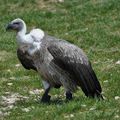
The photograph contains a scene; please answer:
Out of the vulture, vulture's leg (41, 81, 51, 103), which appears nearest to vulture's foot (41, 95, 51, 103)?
vulture's leg (41, 81, 51, 103)

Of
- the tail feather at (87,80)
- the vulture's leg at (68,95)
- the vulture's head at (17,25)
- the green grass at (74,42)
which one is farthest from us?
the vulture's head at (17,25)

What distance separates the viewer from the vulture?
12.5m

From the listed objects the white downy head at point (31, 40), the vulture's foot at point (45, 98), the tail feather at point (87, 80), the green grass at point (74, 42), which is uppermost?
the white downy head at point (31, 40)

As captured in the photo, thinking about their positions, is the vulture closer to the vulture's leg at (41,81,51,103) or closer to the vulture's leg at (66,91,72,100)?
the vulture's leg at (66,91,72,100)

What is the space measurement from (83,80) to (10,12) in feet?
42.4

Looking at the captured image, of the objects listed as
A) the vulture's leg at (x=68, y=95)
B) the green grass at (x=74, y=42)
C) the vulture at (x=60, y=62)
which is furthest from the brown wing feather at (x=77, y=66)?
the vulture's leg at (x=68, y=95)

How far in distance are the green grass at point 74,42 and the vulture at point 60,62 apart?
0.33m

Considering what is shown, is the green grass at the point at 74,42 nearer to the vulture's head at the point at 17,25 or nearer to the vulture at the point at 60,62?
the vulture at the point at 60,62

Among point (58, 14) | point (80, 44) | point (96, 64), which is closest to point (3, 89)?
point (96, 64)

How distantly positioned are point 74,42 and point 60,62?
26.3ft

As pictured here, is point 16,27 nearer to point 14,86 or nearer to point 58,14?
point 14,86

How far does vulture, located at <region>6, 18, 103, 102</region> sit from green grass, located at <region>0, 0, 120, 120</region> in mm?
326

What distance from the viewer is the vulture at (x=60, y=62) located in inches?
491

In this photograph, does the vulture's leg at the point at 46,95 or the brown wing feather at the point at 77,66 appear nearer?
the brown wing feather at the point at 77,66
